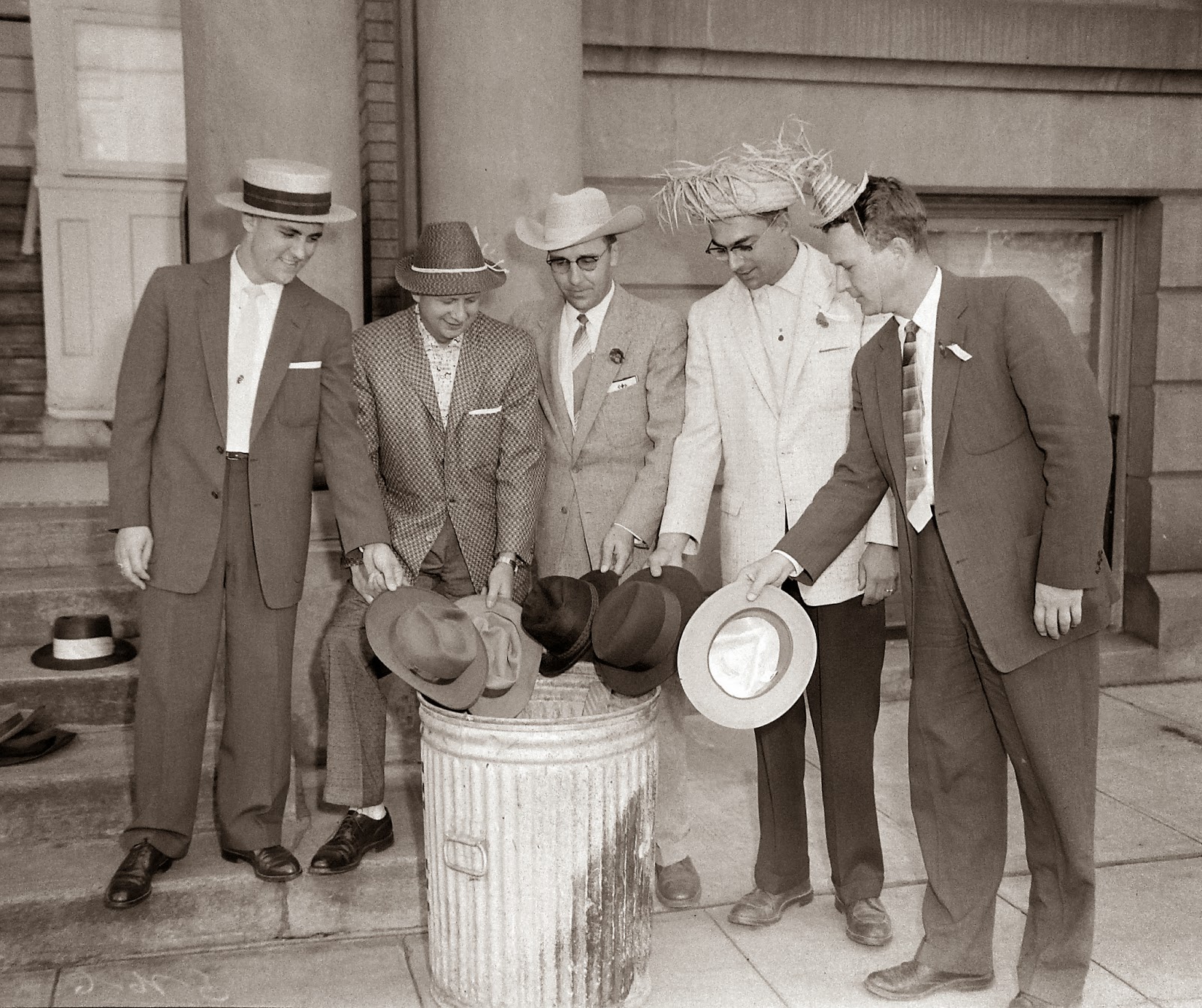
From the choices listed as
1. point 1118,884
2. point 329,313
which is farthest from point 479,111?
point 1118,884

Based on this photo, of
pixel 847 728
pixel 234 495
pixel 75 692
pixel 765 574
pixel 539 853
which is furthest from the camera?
pixel 75 692

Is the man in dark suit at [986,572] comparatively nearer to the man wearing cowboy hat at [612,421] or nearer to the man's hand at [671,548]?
the man's hand at [671,548]

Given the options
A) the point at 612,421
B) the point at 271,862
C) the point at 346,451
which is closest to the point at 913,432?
the point at 612,421

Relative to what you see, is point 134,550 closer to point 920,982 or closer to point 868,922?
point 868,922

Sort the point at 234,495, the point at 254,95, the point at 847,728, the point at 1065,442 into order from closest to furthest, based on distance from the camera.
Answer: the point at 1065,442
the point at 847,728
the point at 234,495
the point at 254,95

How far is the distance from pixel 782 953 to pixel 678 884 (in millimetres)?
490

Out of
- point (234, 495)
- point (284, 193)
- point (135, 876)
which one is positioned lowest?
point (135, 876)

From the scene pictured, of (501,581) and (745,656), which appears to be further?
(501,581)

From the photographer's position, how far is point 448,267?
4246mm

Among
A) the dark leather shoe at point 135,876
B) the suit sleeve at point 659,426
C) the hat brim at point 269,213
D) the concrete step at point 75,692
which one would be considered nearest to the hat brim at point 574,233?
the suit sleeve at point 659,426

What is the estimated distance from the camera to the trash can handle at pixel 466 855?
3.33 m

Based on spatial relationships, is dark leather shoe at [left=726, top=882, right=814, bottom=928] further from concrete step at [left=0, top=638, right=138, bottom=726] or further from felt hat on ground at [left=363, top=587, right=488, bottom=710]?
concrete step at [left=0, top=638, right=138, bottom=726]

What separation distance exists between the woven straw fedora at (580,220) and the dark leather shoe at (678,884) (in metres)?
2.10

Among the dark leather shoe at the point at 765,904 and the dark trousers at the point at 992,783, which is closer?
the dark trousers at the point at 992,783
